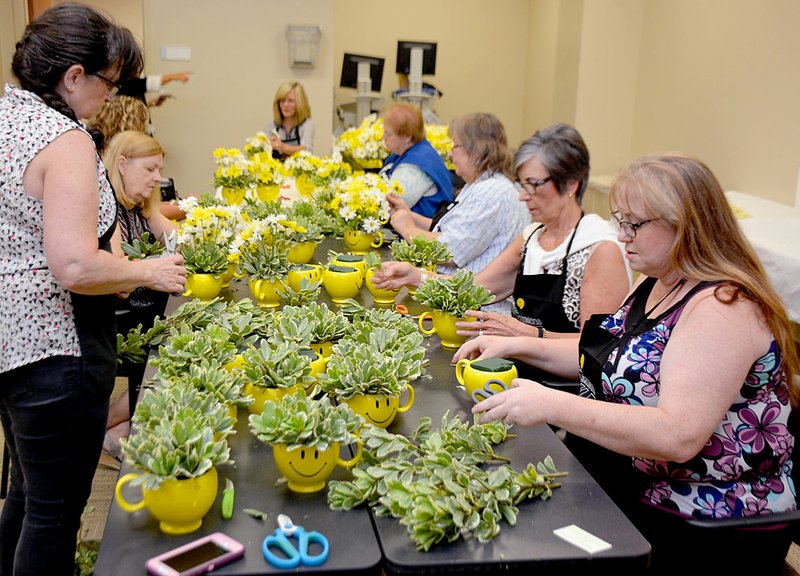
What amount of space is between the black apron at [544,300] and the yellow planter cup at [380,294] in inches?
16.8

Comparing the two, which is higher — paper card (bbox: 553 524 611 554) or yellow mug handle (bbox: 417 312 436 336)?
yellow mug handle (bbox: 417 312 436 336)

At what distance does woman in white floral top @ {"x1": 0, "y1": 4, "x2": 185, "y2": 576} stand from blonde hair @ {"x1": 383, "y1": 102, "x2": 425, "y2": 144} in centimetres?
257

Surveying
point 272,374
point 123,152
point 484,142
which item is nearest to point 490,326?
point 272,374

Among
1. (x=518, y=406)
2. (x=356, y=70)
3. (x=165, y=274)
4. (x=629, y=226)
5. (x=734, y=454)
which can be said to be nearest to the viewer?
(x=518, y=406)

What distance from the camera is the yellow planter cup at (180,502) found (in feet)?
3.75

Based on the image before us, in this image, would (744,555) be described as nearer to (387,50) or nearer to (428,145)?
(428,145)

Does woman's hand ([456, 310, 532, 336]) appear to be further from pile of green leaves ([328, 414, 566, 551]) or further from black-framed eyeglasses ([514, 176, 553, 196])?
pile of green leaves ([328, 414, 566, 551])

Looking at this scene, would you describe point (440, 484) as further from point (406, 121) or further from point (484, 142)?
point (406, 121)

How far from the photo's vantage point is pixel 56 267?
1.61 metres

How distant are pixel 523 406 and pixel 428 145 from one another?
306cm

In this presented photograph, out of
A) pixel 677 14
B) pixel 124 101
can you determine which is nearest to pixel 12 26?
pixel 124 101

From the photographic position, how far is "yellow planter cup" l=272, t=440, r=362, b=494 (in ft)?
4.12

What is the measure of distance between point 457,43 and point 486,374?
8242 millimetres

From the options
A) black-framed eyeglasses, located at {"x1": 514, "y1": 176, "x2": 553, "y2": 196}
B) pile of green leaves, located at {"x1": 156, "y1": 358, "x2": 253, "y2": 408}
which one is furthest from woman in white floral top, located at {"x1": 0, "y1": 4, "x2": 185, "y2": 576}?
black-framed eyeglasses, located at {"x1": 514, "y1": 176, "x2": 553, "y2": 196}
